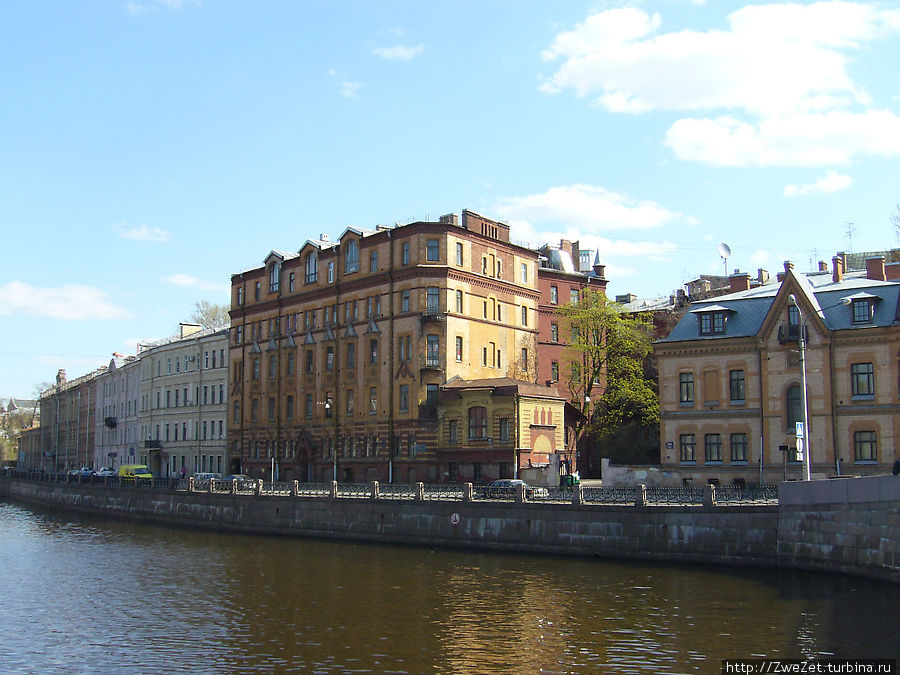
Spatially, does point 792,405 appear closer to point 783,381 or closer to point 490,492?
point 783,381

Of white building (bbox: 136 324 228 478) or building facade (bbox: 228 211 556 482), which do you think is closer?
building facade (bbox: 228 211 556 482)

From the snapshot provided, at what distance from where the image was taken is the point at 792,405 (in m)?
53.9

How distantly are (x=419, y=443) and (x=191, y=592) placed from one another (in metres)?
34.0

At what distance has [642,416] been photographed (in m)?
74.2

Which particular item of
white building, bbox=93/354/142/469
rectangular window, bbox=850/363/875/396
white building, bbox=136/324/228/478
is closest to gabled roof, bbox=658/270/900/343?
rectangular window, bbox=850/363/875/396

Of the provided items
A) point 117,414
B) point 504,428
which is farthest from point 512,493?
point 117,414

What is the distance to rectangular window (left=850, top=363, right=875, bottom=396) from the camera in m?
51.2

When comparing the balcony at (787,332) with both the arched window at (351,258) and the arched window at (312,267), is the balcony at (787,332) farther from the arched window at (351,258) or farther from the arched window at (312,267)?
the arched window at (312,267)

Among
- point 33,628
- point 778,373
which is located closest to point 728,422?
point 778,373

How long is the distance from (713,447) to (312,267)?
135ft

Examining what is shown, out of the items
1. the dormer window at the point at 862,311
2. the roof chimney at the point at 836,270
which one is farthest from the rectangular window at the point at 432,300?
the dormer window at the point at 862,311

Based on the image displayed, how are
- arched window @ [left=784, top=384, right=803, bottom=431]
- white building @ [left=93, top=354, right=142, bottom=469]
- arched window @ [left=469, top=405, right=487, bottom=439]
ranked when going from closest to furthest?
1. arched window @ [left=784, top=384, right=803, bottom=431]
2. arched window @ [left=469, top=405, right=487, bottom=439]
3. white building @ [left=93, top=354, right=142, bottom=469]

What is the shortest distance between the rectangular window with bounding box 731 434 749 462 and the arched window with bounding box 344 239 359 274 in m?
35.2

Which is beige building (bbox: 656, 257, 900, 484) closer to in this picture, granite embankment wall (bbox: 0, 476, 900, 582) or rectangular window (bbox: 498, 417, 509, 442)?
rectangular window (bbox: 498, 417, 509, 442)
